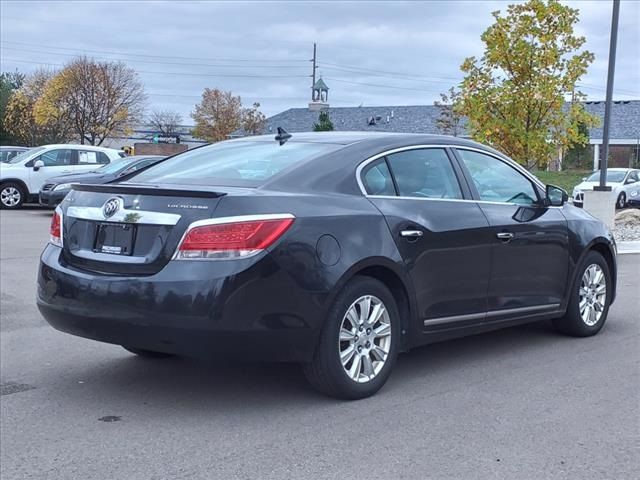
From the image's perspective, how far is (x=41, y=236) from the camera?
14.9 meters

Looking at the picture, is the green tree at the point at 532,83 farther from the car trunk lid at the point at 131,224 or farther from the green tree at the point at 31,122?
the green tree at the point at 31,122

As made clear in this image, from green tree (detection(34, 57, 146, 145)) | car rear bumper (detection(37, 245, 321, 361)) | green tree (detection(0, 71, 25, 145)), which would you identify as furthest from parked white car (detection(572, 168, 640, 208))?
green tree (detection(0, 71, 25, 145))

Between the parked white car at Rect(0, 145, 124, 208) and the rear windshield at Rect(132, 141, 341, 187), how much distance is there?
16355mm

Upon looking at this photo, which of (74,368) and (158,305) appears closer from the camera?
(158,305)

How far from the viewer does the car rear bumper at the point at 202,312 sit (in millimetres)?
4621

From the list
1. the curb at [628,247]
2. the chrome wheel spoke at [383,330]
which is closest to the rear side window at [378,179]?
the chrome wheel spoke at [383,330]

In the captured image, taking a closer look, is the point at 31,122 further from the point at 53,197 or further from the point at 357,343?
the point at 357,343

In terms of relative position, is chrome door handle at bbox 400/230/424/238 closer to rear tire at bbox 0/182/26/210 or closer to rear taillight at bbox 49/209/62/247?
rear taillight at bbox 49/209/62/247

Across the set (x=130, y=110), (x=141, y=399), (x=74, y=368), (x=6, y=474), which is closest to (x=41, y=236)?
(x=74, y=368)

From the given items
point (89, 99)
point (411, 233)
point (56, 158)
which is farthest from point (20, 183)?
point (89, 99)

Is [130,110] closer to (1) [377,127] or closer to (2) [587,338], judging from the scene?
(1) [377,127]

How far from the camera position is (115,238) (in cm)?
498

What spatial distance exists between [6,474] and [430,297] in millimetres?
2762

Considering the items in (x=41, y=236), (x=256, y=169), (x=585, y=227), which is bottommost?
(x=41, y=236)
